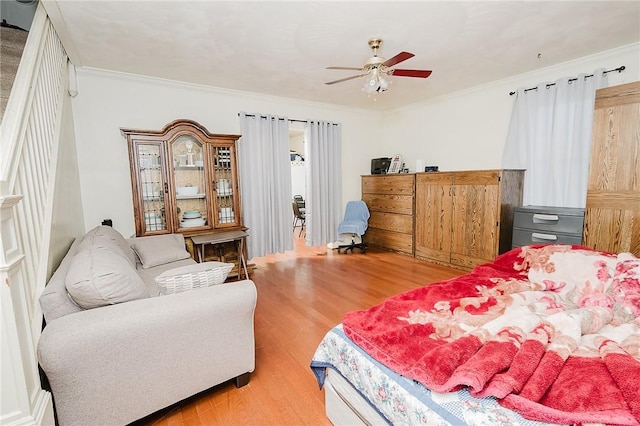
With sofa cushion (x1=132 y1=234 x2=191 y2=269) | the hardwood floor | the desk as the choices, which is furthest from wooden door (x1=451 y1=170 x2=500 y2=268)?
sofa cushion (x1=132 y1=234 x2=191 y2=269)

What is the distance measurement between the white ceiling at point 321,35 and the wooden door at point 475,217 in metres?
1.28

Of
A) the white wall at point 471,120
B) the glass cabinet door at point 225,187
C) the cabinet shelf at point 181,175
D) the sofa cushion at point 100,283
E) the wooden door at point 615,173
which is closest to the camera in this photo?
the sofa cushion at point 100,283

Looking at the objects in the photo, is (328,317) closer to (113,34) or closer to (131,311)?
(131,311)

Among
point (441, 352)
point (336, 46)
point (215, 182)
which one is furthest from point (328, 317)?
point (336, 46)

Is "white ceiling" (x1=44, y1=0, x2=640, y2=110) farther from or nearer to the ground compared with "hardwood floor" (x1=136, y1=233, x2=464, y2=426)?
farther from the ground

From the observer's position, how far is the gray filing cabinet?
2914 mm

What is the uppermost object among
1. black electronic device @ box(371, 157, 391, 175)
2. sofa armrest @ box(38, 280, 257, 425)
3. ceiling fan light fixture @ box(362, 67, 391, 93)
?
ceiling fan light fixture @ box(362, 67, 391, 93)

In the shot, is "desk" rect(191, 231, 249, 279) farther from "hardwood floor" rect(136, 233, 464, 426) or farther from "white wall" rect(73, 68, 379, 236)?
"white wall" rect(73, 68, 379, 236)

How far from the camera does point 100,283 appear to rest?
143 centimetres

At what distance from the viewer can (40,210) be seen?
1689 mm

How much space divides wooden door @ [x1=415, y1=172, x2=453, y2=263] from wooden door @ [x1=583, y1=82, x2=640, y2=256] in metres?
1.52

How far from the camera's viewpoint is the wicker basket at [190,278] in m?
1.65

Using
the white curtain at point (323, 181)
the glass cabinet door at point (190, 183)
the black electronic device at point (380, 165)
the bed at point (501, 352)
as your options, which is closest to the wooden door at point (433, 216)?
the black electronic device at point (380, 165)

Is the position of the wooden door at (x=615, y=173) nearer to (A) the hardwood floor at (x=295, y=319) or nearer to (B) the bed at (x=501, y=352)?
(B) the bed at (x=501, y=352)
